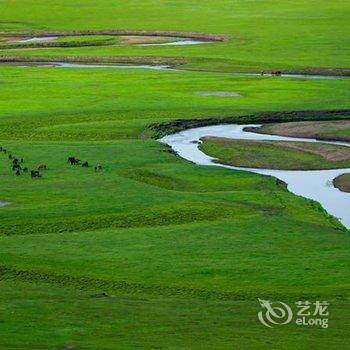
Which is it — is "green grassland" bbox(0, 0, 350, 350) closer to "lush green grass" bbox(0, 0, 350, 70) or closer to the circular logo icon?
the circular logo icon

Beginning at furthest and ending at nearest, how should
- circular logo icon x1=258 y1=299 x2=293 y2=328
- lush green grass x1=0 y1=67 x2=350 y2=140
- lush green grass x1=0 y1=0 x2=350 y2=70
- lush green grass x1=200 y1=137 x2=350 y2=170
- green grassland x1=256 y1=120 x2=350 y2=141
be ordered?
lush green grass x1=0 y1=0 x2=350 y2=70, lush green grass x1=0 y1=67 x2=350 y2=140, green grassland x1=256 y1=120 x2=350 y2=141, lush green grass x1=200 y1=137 x2=350 y2=170, circular logo icon x1=258 y1=299 x2=293 y2=328

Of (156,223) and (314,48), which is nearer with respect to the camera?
(156,223)

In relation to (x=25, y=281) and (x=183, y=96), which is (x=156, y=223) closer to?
(x=25, y=281)

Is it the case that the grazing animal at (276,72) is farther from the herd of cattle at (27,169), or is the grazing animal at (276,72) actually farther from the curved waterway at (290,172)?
the herd of cattle at (27,169)

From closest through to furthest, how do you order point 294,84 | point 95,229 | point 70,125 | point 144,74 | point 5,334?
point 5,334, point 95,229, point 70,125, point 294,84, point 144,74

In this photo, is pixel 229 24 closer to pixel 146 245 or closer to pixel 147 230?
pixel 147 230

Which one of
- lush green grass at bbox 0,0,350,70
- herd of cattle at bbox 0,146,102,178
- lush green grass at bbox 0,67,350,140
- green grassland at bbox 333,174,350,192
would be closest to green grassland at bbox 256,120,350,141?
lush green grass at bbox 0,67,350,140

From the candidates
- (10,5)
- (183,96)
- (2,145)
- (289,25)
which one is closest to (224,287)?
(2,145)
